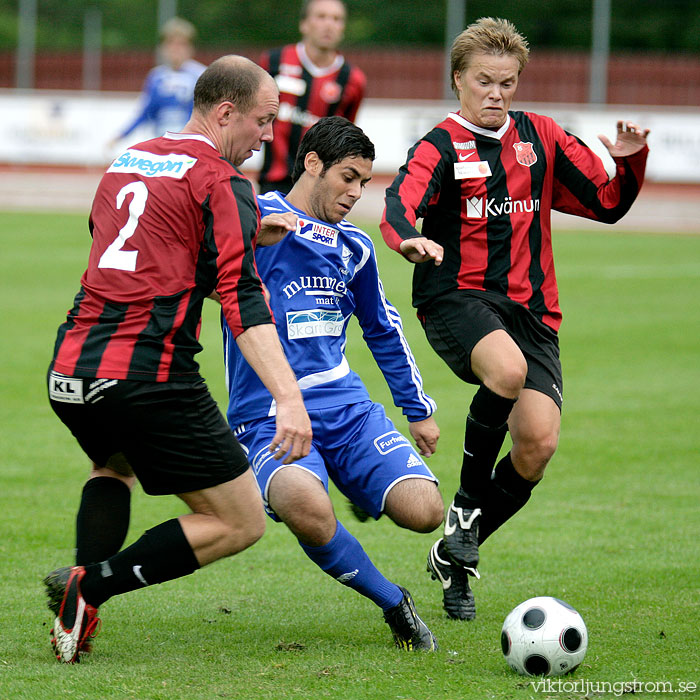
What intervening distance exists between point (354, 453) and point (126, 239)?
3.92 ft

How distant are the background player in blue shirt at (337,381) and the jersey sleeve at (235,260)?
0.40 m

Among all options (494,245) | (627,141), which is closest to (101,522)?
(494,245)

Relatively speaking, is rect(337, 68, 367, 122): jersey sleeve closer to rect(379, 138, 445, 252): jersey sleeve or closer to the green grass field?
the green grass field

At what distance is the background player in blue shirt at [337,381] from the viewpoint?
4062 mm

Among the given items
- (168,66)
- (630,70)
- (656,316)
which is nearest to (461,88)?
(656,316)

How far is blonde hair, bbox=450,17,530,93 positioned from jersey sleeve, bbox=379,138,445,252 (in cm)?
38

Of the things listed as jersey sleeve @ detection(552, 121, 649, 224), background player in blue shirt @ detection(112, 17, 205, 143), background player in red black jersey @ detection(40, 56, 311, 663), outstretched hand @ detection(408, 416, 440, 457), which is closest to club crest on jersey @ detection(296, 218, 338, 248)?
background player in red black jersey @ detection(40, 56, 311, 663)

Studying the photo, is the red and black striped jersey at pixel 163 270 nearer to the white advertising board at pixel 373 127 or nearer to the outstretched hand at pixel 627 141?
the outstretched hand at pixel 627 141

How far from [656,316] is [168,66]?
653 centimetres

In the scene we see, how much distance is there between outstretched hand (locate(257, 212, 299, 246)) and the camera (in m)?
3.96

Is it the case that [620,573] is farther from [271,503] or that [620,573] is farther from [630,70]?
[630,70]

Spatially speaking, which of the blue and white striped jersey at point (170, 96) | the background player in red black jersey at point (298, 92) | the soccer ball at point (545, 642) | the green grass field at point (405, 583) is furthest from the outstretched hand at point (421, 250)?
the blue and white striped jersey at point (170, 96)

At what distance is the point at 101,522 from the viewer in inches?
159

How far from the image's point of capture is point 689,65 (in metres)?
30.3
